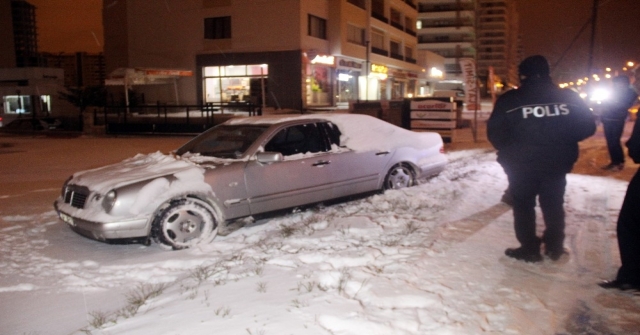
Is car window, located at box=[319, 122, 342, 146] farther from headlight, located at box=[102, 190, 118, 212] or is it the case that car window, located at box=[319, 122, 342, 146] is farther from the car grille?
the car grille

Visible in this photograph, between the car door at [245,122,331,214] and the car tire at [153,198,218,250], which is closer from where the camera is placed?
the car tire at [153,198,218,250]

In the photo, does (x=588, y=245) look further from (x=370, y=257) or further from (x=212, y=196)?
(x=212, y=196)

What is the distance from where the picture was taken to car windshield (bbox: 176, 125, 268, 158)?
6.46 meters

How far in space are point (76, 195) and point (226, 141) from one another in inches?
74.4

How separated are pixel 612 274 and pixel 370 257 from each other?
1.99 m

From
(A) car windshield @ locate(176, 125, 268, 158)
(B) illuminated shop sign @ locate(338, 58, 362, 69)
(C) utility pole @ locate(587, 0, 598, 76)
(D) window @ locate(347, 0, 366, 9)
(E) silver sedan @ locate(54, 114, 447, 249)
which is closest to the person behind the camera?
(E) silver sedan @ locate(54, 114, 447, 249)

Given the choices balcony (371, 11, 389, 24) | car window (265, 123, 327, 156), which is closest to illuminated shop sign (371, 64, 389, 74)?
balcony (371, 11, 389, 24)

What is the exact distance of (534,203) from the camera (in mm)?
4402

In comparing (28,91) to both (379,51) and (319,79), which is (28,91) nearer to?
(319,79)

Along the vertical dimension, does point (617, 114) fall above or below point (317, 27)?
below

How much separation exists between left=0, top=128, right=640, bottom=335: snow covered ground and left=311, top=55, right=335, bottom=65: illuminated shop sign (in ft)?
82.5

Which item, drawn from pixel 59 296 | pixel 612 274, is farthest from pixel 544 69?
pixel 59 296

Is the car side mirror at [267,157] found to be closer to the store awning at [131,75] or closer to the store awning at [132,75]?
the store awning at [131,75]

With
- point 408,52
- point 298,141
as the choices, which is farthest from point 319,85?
point 298,141
